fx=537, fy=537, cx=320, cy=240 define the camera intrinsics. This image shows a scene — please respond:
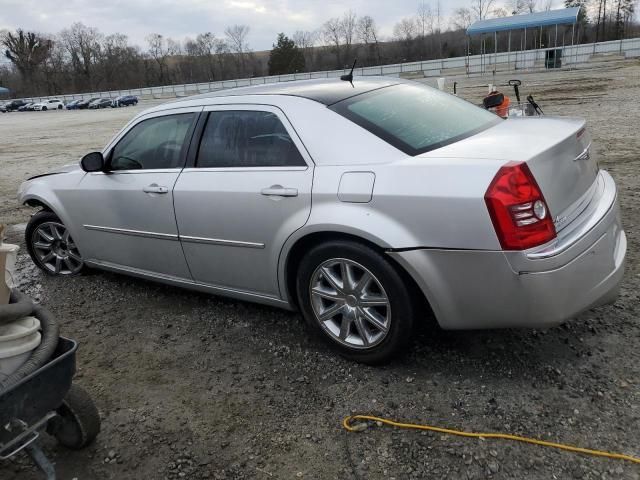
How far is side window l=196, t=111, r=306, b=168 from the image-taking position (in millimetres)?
3252

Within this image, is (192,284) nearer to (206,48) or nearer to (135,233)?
(135,233)

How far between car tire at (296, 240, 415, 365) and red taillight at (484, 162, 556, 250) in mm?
611

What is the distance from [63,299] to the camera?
4.57m

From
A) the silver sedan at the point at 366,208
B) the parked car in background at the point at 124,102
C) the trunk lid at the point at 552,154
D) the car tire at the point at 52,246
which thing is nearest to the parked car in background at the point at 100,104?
the parked car in background at the point at 124,102

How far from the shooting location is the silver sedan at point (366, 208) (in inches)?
101

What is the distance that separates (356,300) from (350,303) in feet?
0.17

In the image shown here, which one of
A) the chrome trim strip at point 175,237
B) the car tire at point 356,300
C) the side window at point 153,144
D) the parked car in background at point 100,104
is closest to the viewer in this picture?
the car tire at point 356,300

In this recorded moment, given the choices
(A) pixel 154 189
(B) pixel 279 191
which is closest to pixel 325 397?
(B) pixel 279 191

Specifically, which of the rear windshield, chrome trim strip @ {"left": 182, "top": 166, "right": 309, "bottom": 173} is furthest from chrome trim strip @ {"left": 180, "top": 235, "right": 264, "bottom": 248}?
the rear windshield

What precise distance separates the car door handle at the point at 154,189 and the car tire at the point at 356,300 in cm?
121

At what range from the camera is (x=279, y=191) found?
10.3 feet

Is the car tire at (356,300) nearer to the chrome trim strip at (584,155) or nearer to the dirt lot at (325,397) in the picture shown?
the dirt lot at (325,397)

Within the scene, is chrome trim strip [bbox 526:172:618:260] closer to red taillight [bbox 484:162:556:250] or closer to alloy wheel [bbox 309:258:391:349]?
red taillight [bbox 484:162:556:250]

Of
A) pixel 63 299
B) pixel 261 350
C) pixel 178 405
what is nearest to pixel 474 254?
pixel 261 350
